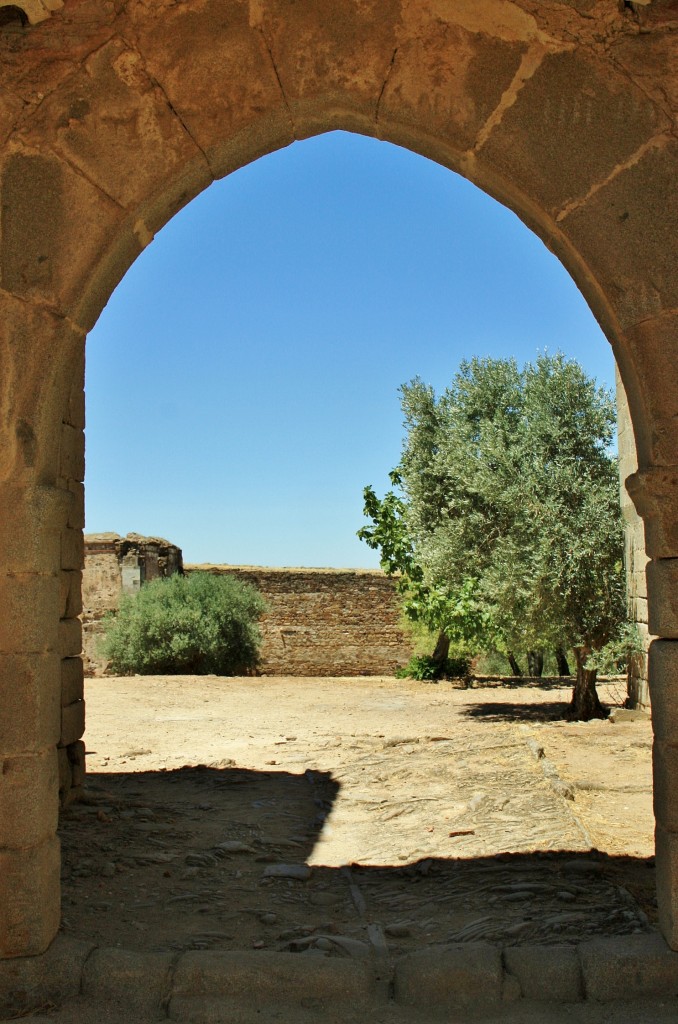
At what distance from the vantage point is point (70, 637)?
5910 millimetres

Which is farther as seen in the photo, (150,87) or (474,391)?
(474,391)

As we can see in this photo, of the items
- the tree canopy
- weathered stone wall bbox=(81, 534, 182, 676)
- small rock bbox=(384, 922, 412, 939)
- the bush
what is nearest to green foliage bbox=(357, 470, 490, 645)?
the tree canopy

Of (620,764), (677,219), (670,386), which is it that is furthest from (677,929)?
(620,764)

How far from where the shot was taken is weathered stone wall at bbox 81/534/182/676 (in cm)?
1605

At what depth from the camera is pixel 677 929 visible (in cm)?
285

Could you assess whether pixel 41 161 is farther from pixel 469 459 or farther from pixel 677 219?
pixel 469 459

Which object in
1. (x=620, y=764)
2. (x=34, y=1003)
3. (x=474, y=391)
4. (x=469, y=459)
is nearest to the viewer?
(x=34, y=1003)

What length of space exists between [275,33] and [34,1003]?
11.6 ft

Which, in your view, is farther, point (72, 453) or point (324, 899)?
point (72, 453)

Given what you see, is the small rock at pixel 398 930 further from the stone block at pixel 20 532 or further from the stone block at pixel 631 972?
the stone block at pixel 20 532

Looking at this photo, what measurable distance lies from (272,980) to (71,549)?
362 cm

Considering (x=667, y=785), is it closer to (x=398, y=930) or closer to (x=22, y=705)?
(x=398, y=930)

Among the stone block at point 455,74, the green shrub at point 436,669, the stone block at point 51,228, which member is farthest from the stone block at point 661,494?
the green shrub at point 436,669

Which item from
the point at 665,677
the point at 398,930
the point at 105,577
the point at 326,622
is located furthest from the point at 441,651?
the point at 665,677
